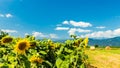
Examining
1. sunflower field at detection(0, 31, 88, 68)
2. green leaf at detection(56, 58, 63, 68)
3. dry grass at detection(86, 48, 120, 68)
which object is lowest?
dry grass at detection(86, 48, 120, 68)

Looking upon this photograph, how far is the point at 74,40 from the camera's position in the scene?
998 centimetres

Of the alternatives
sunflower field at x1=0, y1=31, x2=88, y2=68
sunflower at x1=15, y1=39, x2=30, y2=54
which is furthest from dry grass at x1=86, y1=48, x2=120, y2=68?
sunflower at x1=15, y1=39, x2=30, y2=54

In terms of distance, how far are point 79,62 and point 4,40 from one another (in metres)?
3.29

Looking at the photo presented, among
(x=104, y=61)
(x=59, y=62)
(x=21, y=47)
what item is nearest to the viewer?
(x=21, y=47)

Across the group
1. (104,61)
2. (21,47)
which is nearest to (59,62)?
(21,47)

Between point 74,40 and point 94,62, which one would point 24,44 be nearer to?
point 74,40

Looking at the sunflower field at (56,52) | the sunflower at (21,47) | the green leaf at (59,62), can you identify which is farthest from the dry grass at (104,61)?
the sunflower at (21,47)

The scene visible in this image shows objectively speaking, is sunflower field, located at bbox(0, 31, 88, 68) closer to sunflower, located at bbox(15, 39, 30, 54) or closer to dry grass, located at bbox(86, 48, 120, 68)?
sunflower, located at bbox(15, 39, 30, 54)

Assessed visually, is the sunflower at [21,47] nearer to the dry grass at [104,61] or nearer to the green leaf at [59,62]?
the green leaf at [59,62]

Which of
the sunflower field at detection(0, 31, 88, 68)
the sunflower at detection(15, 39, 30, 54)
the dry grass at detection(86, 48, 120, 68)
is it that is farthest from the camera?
the dry grass at detection(86, 48, 120, 68)

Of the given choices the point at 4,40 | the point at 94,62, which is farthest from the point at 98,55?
the point at 4,40

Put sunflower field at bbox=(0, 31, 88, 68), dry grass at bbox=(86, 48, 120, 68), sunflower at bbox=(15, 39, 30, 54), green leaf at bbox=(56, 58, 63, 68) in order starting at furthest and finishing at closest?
dry grass at bbox=(86, 48, 120, 68) → green leaf at bbox=(56, 58, 63, 68) → sunflower field at bbox=(0, 31, 88, 68) → sunflower at bbox=(15, 39, 30, 54)

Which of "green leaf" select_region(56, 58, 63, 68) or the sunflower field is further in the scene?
"green leaf" select_region(56, 58, 63, 68)

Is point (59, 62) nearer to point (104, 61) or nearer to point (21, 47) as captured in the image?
point (21, 47)
